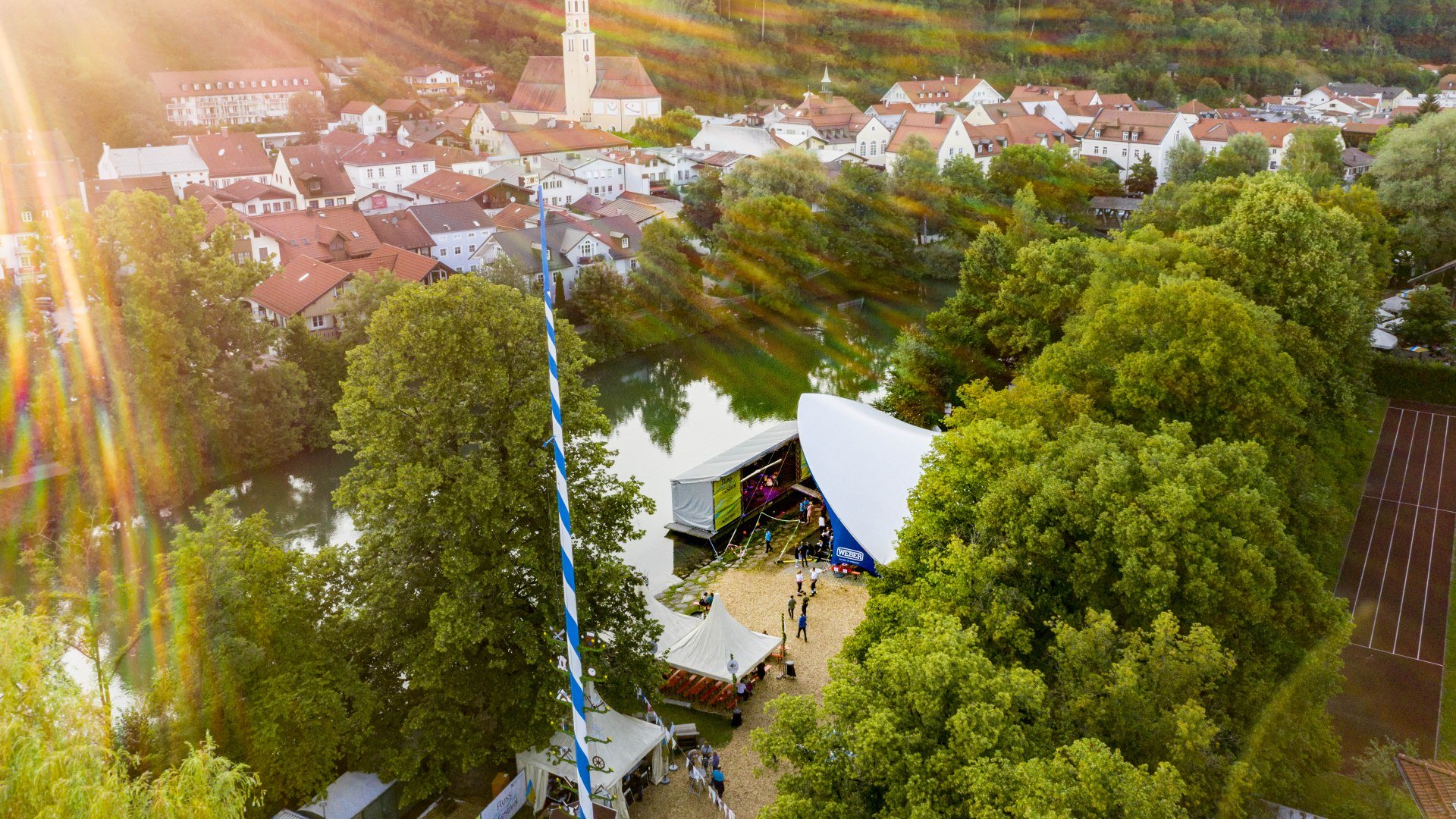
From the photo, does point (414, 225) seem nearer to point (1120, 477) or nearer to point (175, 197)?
point (175, 197)

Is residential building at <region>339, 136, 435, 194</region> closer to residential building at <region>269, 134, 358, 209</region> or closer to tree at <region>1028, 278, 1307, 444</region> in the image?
residential building at <region>269, 134, 358, 209</region>

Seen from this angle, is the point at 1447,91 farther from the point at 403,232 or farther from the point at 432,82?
the point at 403,232

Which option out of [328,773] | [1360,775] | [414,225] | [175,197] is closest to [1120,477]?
[1360,775]

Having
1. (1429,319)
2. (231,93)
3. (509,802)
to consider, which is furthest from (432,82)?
(509,802)

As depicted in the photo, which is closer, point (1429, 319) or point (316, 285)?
point (1429, 319)

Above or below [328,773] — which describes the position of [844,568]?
below

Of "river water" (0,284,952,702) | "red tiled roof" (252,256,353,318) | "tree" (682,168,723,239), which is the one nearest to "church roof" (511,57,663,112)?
"tree" (682,168,723,239)

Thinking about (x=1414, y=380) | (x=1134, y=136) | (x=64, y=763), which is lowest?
(x=1414, y=380)
